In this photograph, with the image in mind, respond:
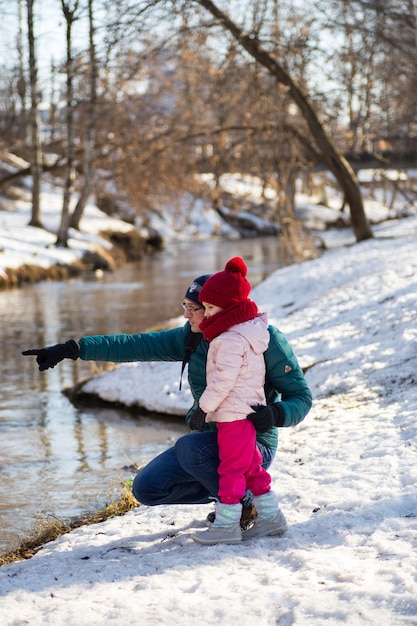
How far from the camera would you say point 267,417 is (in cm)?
438

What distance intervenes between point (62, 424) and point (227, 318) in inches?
180

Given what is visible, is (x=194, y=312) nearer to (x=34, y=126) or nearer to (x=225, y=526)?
(x=225, y=526)

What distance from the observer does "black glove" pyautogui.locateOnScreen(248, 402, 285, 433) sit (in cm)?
438

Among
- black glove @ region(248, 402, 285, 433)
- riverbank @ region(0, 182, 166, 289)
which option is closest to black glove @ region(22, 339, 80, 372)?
black glove @ region(248, 402, 285, 433)

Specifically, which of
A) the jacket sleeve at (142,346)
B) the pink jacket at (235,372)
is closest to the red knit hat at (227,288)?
the pink jacket at (235,372)

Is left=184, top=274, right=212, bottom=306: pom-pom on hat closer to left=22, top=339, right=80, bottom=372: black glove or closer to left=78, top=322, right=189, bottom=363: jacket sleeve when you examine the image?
left=78, top=322, right=189, bottom=363: jacket sleeve

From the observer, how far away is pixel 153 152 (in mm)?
19938

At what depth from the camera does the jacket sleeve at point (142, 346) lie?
4938 millimetres

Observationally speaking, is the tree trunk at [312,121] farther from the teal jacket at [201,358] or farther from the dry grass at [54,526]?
the teal jacket at [201,358]

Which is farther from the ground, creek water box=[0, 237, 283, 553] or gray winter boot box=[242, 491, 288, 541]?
gray winter boot box=[242, 491, 288, 541]

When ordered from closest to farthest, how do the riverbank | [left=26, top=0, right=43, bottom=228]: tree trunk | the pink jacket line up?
the pink jacket < the riverbank < [left=26, top=0, right=43, bottom=228]: tree trunk

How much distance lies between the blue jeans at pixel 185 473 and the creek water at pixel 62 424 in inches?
42.8

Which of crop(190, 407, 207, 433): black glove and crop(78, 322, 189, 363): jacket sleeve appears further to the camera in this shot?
crop(78, 322, 189, 363): jacket sleeve

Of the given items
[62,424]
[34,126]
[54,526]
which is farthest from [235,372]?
[34,126]
